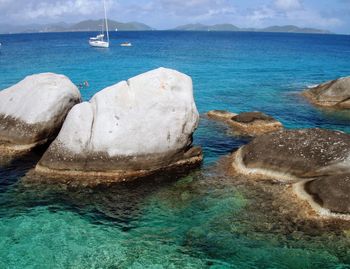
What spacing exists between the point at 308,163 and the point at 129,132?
7653 millimetres

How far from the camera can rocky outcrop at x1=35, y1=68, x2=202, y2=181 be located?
17219 millimetres

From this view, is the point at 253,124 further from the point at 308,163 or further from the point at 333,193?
the point at 333,193

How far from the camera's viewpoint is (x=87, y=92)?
3759 cm

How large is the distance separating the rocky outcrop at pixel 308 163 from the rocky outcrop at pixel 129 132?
3.33 metres

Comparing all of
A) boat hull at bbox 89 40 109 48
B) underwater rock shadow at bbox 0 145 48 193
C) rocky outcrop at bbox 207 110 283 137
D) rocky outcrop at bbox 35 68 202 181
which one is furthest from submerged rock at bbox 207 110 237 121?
boat hull at bbox 89 40 109 48

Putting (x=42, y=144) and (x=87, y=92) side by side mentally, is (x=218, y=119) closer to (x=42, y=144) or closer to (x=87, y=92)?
(x=42, y=144)

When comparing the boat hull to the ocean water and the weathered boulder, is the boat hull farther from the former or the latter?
the weathered boulder

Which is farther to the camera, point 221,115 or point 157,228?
point 221,115

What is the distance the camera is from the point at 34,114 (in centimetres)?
1958

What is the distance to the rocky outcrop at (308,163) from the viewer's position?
14094mm

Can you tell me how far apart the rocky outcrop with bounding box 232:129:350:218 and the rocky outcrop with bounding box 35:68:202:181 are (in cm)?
333

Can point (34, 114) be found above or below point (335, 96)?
above

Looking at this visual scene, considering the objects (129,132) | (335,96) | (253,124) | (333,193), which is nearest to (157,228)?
(129,132)

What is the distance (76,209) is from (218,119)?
13.9 meters
